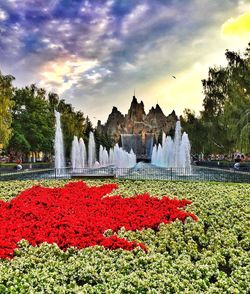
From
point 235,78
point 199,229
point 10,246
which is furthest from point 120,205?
point 235,78

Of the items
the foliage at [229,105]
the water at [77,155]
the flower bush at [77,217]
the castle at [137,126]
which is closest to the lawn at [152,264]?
the flower bush at [77,217]

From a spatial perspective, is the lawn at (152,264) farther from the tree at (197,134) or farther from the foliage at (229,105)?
the tree at (197,134)

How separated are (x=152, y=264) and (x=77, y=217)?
3.20m

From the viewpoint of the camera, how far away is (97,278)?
4566mm

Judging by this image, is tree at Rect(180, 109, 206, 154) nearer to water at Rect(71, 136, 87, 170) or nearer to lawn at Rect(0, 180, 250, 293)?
water at Rect(71, 136, 87, 170)

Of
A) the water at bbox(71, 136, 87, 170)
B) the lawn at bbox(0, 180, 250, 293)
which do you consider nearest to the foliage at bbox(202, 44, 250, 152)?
the water at bbox(71, 136, 87, 170)

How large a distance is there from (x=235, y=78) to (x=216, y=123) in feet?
26.0

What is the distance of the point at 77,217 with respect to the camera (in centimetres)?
782

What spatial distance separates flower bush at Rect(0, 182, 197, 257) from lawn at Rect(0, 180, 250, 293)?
10.5 inches

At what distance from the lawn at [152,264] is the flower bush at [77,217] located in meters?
0.27

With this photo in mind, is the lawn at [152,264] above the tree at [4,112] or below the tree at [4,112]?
below

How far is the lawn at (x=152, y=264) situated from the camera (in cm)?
425

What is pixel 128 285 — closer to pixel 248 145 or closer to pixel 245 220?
pixel 245 220

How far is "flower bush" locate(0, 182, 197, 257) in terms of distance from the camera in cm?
609
